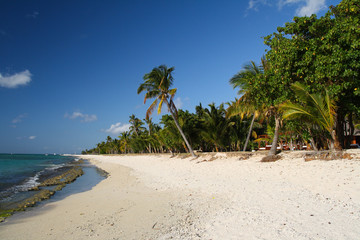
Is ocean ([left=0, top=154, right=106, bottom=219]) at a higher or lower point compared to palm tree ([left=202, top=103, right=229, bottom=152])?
lower

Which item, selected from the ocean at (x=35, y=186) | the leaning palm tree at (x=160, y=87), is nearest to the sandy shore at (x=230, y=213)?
the ocean at (x=35, y=186)

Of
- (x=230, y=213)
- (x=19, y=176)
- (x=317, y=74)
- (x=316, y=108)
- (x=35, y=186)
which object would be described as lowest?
(x=19, y=176)

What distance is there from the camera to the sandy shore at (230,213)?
397 centimetres

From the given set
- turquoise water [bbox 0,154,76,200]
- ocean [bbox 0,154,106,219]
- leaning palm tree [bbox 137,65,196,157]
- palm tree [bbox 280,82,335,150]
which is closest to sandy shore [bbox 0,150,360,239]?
palm tree [bbox 280,82,335,150]

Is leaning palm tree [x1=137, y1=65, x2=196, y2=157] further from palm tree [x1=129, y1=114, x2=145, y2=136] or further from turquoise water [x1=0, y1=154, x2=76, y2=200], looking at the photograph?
palm tree [x1=129, y1=114, x2=145, y2=136]

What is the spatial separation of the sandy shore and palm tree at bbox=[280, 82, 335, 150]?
1528 millimetres

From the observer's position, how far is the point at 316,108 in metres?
9.16

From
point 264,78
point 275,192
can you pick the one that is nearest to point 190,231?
point 275,192

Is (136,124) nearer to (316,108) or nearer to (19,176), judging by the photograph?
(19,176)

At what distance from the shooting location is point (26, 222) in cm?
599

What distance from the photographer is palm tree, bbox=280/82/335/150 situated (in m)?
8.61

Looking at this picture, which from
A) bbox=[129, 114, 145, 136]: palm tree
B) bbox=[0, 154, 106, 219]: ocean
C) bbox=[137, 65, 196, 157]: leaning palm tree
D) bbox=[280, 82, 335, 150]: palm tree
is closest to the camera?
bbox=[280, 82, 335, 150]: palm tree

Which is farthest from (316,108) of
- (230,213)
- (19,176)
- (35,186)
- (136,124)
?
(136,124)

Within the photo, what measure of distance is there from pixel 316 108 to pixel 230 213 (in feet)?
23.2
